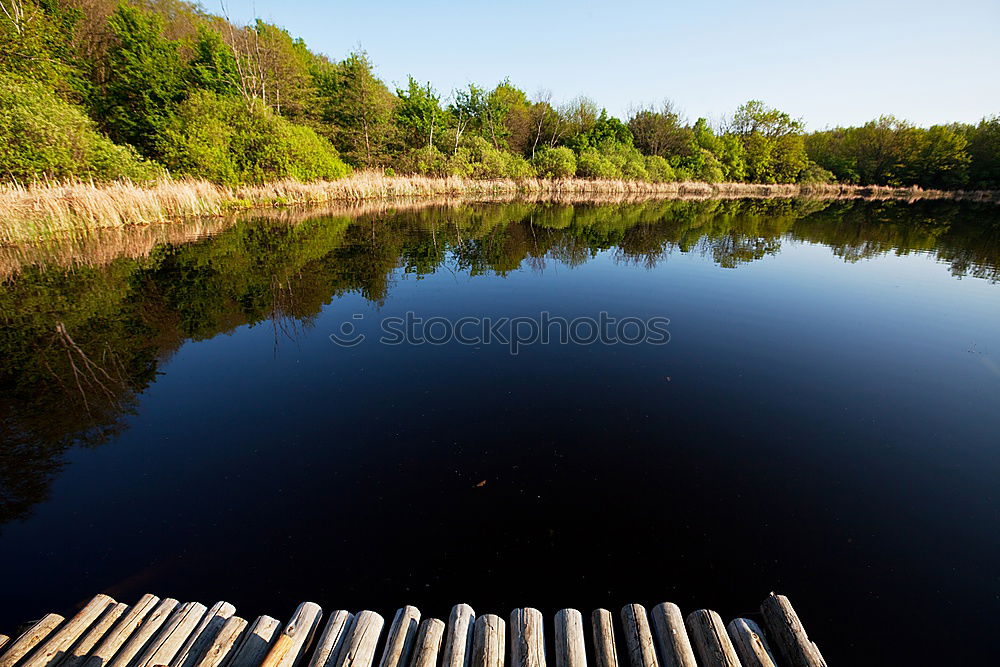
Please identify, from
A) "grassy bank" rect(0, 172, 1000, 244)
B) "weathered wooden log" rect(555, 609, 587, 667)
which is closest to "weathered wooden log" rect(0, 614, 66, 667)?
"weathered wooden log" rect(555, 609, 587, 667)

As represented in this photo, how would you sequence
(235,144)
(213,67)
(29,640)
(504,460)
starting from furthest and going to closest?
(213,67)
(235,144)
(504,460)
(29,640)

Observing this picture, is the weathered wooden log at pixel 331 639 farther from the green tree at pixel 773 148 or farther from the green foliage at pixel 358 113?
the green tree at pixel 773 148

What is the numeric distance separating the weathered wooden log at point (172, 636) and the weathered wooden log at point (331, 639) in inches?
30.4

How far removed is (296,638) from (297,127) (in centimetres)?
3020

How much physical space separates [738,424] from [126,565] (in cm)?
620

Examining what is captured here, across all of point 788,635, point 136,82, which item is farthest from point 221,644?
point 136,82

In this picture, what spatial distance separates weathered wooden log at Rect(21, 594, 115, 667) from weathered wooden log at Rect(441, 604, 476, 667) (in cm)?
211

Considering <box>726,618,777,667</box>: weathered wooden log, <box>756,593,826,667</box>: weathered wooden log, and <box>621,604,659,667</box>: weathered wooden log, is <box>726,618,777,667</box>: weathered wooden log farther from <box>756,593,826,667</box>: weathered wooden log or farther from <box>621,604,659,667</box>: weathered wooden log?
<box>621,604,659,667</box>: weathered wooden log

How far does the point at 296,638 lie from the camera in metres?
2.33

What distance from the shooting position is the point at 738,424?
4.93 m

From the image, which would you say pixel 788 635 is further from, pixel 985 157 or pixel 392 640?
pixel 985 157

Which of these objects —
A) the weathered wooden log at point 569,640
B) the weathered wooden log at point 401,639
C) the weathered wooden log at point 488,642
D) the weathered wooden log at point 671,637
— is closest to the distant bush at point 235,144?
the weathered wooden log at point 401,639

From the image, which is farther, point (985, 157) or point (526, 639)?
point (985, 157)

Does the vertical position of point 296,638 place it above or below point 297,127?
below
